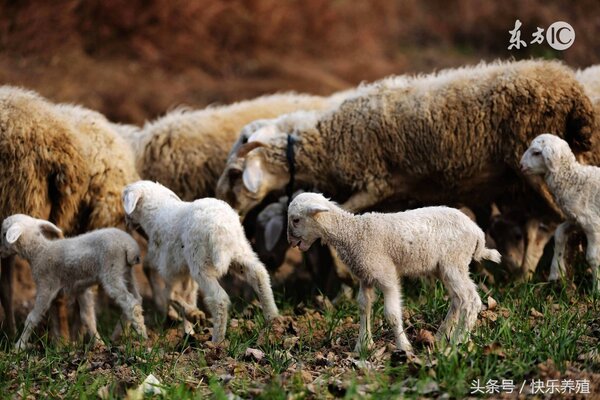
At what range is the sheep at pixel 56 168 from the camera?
23.2ft

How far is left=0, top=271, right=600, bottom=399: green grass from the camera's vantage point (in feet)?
15.2

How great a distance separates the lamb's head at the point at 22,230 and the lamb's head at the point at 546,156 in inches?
132

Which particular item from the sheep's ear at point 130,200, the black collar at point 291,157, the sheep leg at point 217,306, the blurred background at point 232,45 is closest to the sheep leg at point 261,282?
the sheep leg at point 217,306

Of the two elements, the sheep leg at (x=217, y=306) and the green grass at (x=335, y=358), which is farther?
the sheep leg at (x=217, y=306)

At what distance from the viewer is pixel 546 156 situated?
6.23 metres

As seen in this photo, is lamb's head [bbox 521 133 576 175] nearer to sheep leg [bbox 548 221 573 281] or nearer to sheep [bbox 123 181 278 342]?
sheep leg [bbox 548 221 573 281]

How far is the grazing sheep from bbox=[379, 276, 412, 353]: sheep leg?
2.32 m

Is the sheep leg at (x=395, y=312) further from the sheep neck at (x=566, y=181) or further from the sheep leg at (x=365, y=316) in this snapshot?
the sheep neck at (x=566, y=181)

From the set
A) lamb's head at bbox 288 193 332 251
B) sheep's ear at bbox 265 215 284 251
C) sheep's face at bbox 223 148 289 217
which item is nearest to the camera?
lamb's head at bbox 288 193 332 251

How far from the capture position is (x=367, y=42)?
17953 mm

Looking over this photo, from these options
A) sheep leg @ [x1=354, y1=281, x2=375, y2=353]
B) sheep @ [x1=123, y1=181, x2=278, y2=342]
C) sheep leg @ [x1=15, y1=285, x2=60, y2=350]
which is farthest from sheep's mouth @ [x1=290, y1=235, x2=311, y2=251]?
sheep leg @ [x1=15, y1=285, x2=60, y2=350]

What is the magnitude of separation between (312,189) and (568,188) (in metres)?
2.31

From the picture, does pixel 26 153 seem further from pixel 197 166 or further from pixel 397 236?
pixel 397 236
